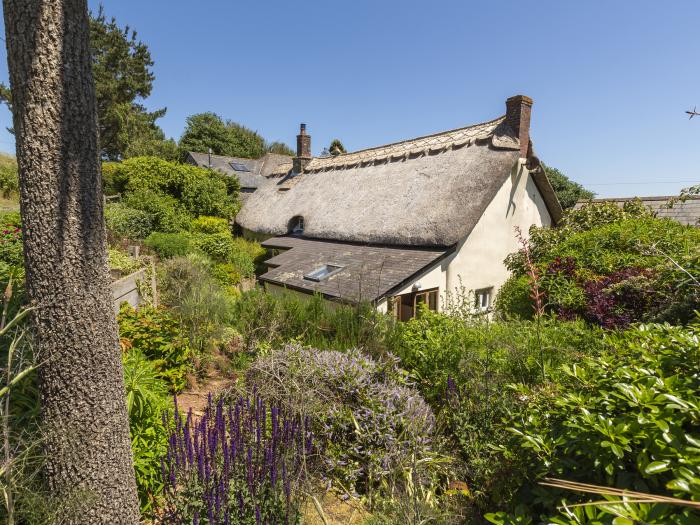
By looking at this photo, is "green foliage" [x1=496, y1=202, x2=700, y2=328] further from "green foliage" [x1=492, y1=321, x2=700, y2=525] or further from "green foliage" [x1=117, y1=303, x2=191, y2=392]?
"green foliage" [x1=117, y1=303, x2=191, y2=392]

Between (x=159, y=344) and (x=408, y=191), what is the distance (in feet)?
29.8

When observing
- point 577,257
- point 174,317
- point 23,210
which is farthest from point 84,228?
point 577,257

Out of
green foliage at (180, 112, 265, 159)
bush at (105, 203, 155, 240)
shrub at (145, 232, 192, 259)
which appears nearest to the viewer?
shrub at (145, 232, 192, 259)

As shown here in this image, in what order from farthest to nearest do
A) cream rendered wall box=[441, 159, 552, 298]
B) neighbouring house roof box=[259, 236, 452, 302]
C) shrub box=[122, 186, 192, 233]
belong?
shrub box=[122, 186, 192, 233]
cream rendered wall box=[441, 159, 552, 298]
neighbouring house roof box=[259, 236, 452, 302]

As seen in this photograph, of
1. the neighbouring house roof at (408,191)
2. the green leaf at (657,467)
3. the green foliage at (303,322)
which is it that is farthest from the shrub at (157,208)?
the green leaf at (657,467)

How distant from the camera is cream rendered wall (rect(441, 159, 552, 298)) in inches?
401

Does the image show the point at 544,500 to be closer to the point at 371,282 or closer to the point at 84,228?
the point at 84,228

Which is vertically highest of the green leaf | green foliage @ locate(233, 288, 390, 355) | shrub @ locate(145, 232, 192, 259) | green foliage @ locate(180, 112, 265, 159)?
green foliage @ locate(180, 112, 265, 159)

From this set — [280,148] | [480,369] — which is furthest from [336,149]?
[280,148]

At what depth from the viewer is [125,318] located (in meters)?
5.33

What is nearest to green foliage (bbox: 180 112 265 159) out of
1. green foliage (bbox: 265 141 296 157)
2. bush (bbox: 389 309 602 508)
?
green foliage (bbox: 265 141 296 157)

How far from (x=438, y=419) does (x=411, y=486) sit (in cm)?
104

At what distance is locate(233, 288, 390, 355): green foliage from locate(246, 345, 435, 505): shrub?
52.1 inches

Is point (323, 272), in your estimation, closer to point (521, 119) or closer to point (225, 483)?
point (521, 119)
